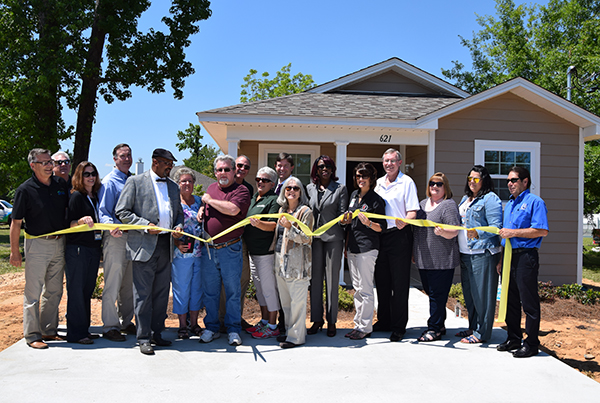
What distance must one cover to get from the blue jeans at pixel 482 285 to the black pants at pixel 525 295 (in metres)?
0.17

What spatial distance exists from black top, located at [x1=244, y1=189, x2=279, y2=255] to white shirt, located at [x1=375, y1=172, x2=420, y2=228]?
4.10 feet

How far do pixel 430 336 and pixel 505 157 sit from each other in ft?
17.2

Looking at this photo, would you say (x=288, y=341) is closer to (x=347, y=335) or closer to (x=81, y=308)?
(x=347, y=335)

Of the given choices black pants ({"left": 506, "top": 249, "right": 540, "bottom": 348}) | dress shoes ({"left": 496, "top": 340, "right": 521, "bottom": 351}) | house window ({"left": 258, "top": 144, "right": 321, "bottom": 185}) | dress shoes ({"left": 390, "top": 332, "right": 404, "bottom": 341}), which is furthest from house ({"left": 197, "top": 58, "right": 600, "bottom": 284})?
dress shoes ({"left": 496, "top": 340, "right": 521, "bottom": 351})

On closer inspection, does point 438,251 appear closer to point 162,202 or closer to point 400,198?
point 400,198

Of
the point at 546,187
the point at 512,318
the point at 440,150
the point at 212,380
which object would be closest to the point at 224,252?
the point at 212,380

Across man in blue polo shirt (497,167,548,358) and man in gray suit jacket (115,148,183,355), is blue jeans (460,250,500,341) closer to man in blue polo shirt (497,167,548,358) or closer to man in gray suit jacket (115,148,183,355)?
man in blue polo shirt (497,167,548,358)

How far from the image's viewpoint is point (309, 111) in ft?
27.3

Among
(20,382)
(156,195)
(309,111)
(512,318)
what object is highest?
(309,111)

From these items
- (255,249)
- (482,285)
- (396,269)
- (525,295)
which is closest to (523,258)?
(525,295)

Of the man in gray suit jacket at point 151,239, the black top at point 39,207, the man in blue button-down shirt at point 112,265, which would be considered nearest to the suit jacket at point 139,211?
the man in gray suit jacket at point 151,239

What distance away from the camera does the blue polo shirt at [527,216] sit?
4.10m

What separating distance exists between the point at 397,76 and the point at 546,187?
475 centimetres

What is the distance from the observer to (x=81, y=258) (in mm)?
4352
